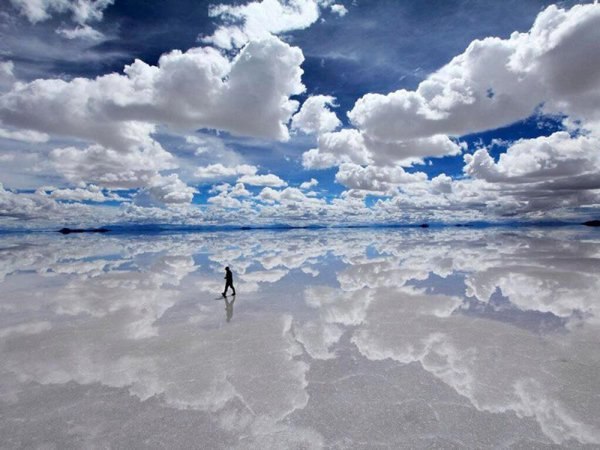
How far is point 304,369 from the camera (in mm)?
8867

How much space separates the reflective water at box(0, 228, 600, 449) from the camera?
248 inches

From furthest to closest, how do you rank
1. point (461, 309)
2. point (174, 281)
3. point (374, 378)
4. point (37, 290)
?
1. point (174, 281)
2. point (37, 290)
3. point (461, 309)
4. point (374, 378)

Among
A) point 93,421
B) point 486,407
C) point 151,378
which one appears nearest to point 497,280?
point 486,407

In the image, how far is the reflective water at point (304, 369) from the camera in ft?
20.7

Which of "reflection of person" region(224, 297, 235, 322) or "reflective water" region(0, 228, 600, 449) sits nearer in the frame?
"reflective water" region(0, 228, 600, 449)

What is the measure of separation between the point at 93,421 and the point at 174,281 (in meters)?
16.0

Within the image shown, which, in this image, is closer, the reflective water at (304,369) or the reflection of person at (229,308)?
the reflective water at (304,369)

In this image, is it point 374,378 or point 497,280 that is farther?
point 497,280

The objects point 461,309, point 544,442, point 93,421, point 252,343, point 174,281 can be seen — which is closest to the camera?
point 544,442

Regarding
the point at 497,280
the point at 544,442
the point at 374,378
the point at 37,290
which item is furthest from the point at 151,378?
the point at 497,280

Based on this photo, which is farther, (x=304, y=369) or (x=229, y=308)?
(x=229, y=308)

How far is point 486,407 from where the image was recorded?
700cm

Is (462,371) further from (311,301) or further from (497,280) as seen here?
(497,280)

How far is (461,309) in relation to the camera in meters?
14.4
